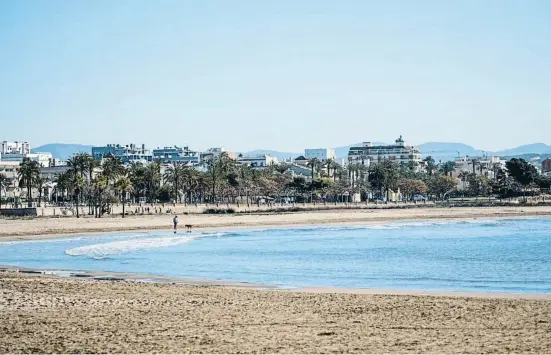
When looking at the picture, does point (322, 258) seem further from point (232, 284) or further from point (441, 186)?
point (441, 186)

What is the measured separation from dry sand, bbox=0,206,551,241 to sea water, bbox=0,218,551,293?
562 centimetres

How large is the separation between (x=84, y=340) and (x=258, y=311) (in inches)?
210

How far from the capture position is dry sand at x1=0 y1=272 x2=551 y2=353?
44.9 feet

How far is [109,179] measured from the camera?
337ft

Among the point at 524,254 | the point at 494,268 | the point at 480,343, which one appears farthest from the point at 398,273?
the point at 480,343

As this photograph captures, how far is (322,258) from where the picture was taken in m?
40.4

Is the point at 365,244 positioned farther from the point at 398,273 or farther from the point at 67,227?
the point at 67,227

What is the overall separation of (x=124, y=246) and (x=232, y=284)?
2304cm

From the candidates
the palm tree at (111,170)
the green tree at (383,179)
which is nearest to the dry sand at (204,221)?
the palm tree at (111,170)

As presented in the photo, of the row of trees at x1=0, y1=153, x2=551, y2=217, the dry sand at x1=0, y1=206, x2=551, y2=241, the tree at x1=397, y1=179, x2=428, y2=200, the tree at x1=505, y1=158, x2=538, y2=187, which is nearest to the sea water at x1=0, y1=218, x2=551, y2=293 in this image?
the dry sand at x1=0, y1=206, x2=551, y2=241

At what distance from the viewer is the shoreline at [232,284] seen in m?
23.2

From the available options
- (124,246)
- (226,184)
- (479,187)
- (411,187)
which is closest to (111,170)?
(226,184)

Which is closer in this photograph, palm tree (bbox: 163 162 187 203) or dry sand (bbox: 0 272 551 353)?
dry sand (bbox: 0 272 551 353)

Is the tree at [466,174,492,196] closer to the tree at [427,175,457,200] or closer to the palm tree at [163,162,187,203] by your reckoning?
the tree at [427,175,457,200]
